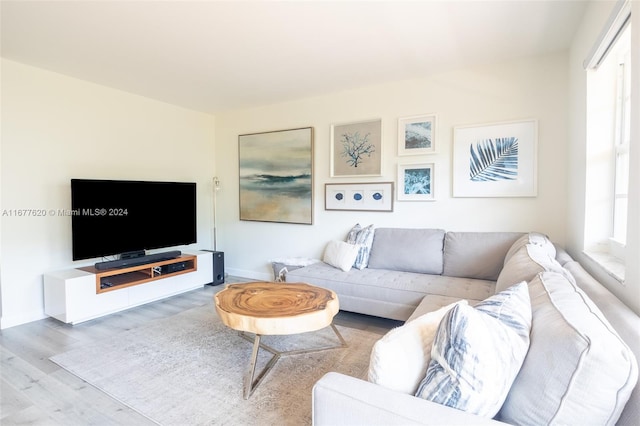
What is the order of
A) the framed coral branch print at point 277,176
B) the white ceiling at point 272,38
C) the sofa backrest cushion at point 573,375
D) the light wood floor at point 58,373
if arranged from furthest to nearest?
the framed coral branch print at point 277,176
the white ceiling at point 272,38
the light wood floor at point 58,373
the sofa backrest cushion at point 573,375

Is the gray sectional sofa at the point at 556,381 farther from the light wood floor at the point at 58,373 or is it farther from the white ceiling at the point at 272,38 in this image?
the white ceiling at the point at 272,38

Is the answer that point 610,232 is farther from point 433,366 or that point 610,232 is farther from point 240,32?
point 240,32

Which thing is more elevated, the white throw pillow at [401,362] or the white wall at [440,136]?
the white wall at [440,136]

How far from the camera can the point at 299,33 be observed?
8.33 ft

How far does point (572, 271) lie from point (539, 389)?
4.11 ft

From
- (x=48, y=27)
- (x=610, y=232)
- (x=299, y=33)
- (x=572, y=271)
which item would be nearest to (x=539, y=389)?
(x=572, y=271)

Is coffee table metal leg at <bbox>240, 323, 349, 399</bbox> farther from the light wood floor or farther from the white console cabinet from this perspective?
the white console cabinet

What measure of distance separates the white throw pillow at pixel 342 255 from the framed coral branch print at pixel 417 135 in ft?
3.94

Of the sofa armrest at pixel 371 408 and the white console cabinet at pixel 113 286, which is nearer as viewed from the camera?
the sofa armrest at pixel 371 408

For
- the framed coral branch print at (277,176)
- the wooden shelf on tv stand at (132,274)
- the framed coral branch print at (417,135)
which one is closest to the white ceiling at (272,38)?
the framed coral branch print at (417,135)

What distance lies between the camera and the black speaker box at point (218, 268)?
4.36 meters

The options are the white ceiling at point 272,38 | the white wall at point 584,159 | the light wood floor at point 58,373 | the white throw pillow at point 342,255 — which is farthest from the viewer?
the white throw pillow at point 342,255

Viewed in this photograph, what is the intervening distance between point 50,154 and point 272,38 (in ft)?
8.28

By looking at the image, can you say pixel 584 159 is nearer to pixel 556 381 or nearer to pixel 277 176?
pixel 556 381
